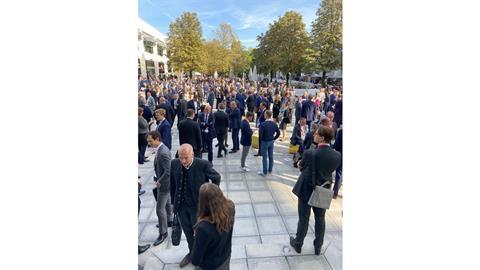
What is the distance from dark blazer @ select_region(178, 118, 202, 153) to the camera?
6.67 m

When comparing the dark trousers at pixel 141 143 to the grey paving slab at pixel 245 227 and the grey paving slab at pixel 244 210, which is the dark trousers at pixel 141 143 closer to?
the grey paving slab at pixel 244 210

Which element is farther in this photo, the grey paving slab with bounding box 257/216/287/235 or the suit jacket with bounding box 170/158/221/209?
the grey paving slab with bounding box 257/216/287/235

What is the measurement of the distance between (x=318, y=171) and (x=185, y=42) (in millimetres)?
33532

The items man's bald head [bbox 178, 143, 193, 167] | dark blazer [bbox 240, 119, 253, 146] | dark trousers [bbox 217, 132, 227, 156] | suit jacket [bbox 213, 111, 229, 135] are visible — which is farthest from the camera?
dark trousers [bbox 217, 132, 227, 156]

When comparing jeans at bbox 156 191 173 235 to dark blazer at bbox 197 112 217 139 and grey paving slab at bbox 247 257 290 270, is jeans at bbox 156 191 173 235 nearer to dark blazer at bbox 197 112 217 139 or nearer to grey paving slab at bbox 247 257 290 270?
grey paving slab at bbox 247 257 290 270

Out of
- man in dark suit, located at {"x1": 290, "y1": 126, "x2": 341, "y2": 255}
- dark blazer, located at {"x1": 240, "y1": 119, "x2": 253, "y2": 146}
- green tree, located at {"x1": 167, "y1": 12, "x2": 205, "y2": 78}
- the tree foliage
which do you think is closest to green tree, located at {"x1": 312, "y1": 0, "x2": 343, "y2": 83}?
the tree foliage

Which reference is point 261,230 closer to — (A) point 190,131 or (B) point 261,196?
(B) point 261,196

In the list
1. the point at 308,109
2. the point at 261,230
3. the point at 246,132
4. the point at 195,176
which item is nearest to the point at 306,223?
the point at 261,230

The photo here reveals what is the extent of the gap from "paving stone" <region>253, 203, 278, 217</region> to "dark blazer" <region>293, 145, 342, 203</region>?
1.55m
